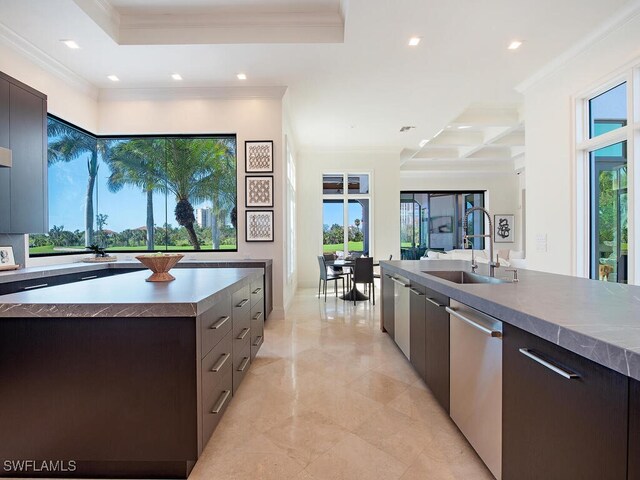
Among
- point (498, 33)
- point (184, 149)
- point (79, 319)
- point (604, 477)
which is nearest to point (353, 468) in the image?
point (604, 477)

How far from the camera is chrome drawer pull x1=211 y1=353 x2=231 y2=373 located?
1.66 metres

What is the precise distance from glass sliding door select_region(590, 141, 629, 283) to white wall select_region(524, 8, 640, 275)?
21cm

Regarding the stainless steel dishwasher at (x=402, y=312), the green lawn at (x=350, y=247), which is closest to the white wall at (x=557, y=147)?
the stainless steel dishwasher at (x=402, y=312)

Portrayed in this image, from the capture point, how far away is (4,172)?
2826mm

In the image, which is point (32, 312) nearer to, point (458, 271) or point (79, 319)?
point (79, 319)

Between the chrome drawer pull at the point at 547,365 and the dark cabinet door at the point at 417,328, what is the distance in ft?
3.69

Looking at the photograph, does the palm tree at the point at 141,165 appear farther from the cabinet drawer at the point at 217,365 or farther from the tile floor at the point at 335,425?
the cabinet drawer at the point at 217,365

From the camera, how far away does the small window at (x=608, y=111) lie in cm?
333

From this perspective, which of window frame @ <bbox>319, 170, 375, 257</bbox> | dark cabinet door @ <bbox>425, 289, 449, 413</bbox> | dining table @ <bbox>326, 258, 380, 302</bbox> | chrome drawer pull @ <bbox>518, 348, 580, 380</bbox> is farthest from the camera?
window frame @ <bbox>319, 170, 375, 257</bbox>

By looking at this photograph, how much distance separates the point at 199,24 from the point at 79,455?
157 inches

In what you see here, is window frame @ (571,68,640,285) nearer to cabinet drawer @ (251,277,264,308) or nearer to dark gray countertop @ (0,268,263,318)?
cabinet drawer @ (251,277,264,308)

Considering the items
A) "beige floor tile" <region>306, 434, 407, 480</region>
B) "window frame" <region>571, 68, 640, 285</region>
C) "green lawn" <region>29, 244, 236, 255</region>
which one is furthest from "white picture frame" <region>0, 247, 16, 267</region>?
"window frame" <region>571, 68, 640, 285</region>

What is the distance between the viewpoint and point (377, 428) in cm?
188

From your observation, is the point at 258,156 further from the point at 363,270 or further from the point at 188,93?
the point at 363,270
